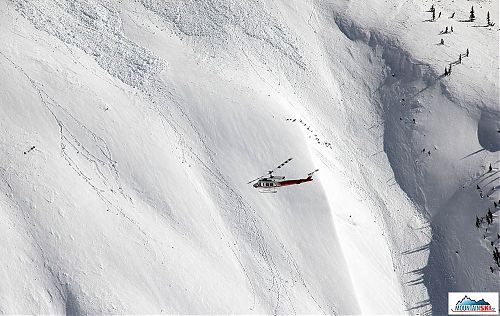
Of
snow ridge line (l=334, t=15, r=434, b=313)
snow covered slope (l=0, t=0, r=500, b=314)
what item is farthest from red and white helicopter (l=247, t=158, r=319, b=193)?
snow ridge line (l=334, t=15, r=434, b=313)

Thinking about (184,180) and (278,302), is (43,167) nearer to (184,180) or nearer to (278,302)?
(184,180)

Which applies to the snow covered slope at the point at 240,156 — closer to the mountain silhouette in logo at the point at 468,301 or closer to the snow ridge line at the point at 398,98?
the snow ridge line at the point at 398,98

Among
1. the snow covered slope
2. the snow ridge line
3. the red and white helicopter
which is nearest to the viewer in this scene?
the snow covered slope

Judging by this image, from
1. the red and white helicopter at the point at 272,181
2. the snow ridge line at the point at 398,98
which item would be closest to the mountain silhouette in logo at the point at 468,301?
the snow ridge line at the point at 398,98

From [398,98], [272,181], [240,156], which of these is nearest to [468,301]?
[272,181]

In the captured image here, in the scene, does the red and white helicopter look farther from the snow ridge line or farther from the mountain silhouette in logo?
the mountain silhouette in logo

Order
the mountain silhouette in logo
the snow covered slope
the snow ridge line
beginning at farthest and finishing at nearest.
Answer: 1. the snow ridge line
2. the mountain silhouette in logo
3. the snow covered slope

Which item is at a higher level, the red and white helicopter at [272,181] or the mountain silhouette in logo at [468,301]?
the red and white helicopter at [272,181]

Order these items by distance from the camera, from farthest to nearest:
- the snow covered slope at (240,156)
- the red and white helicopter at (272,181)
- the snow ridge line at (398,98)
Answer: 1. the snow ridge line at (398,98)
2. the red and white helicopter at (272,181)
3. the snow covered slope at (240,156)
